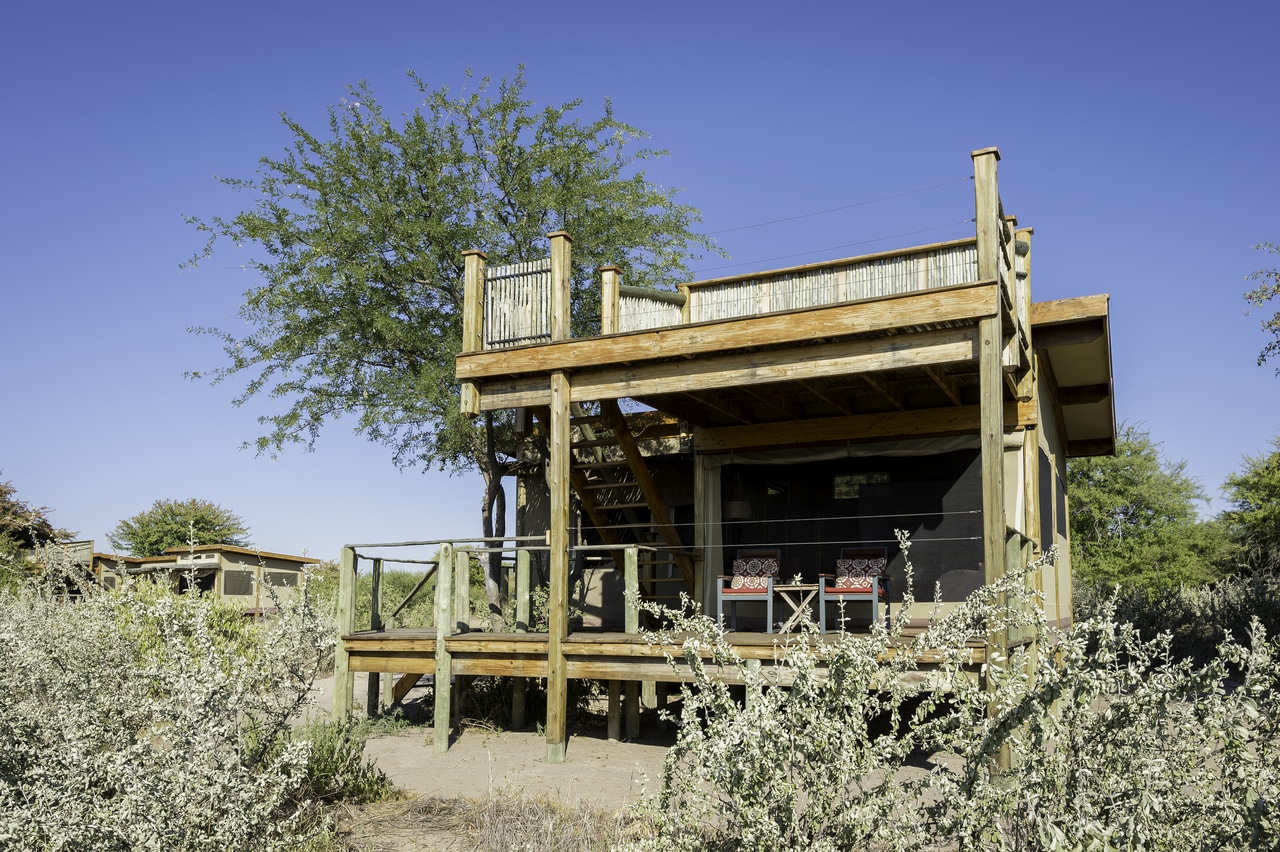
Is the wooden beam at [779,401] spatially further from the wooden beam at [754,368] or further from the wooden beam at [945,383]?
the wooden beam at [945,383]

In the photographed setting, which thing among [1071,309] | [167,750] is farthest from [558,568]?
[1071,309]

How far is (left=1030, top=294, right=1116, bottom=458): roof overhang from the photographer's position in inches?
459

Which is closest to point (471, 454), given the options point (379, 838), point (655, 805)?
point (379, 838)

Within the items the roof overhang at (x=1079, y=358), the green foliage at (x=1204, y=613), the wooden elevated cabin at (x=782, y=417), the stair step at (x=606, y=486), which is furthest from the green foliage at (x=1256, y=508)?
the stair step at (x=606, y=486)

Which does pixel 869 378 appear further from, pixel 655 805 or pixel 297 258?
pixel 297 258

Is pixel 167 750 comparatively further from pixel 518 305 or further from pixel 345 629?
pixel 518 305

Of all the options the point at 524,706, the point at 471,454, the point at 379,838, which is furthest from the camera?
the point at 471,454

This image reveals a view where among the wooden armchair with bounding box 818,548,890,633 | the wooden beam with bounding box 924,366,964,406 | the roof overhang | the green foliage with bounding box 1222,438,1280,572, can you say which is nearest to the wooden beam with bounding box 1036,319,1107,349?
the roof overhang

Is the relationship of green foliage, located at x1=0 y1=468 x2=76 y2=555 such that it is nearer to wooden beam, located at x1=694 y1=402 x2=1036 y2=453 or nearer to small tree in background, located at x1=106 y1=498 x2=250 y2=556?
small tree in background, located at x1=106 y1=498 x2=250 y2=556

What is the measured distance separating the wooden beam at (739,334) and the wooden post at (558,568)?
1.05ft

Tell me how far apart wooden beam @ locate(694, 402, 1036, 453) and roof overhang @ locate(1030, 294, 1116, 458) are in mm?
1035

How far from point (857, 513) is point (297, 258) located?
10.3 metres

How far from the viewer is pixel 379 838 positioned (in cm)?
703

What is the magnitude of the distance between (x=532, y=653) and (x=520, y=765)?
1301 millimetres
